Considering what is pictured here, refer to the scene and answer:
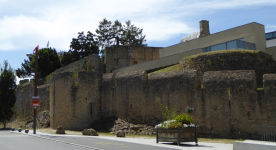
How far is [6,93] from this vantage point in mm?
29078

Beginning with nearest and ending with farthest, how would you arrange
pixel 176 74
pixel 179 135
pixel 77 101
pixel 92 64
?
pixel 179 135 → pixel 176 74 → pixel 77 101 → pixel 92 64

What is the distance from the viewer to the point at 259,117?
15.6 m

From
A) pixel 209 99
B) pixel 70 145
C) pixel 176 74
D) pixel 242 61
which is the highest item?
pixel 242 61

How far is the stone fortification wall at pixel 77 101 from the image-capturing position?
22469 mm

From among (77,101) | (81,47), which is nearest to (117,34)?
(81,47)

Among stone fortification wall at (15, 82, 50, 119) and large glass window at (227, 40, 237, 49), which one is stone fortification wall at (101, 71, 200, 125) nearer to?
large glass window at (227, 40, 237, 49)

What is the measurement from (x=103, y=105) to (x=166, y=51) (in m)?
10.3

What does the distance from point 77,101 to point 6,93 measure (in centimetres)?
1078

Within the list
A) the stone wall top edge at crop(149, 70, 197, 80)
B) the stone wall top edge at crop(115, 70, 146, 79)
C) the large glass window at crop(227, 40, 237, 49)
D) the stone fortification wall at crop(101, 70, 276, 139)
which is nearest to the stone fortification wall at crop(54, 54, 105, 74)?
the stone wall top edge at crop(115, 70, 146, 79)

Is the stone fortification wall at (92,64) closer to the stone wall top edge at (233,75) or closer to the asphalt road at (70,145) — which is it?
the stone wall top edge at (233,75)

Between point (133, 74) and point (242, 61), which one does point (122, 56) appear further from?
point (242, 61)

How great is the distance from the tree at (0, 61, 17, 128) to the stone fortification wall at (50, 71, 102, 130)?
27.4 feet

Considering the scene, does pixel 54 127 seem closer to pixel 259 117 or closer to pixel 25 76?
→ pixel 259 117

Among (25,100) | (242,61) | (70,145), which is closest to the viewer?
(70,145)
